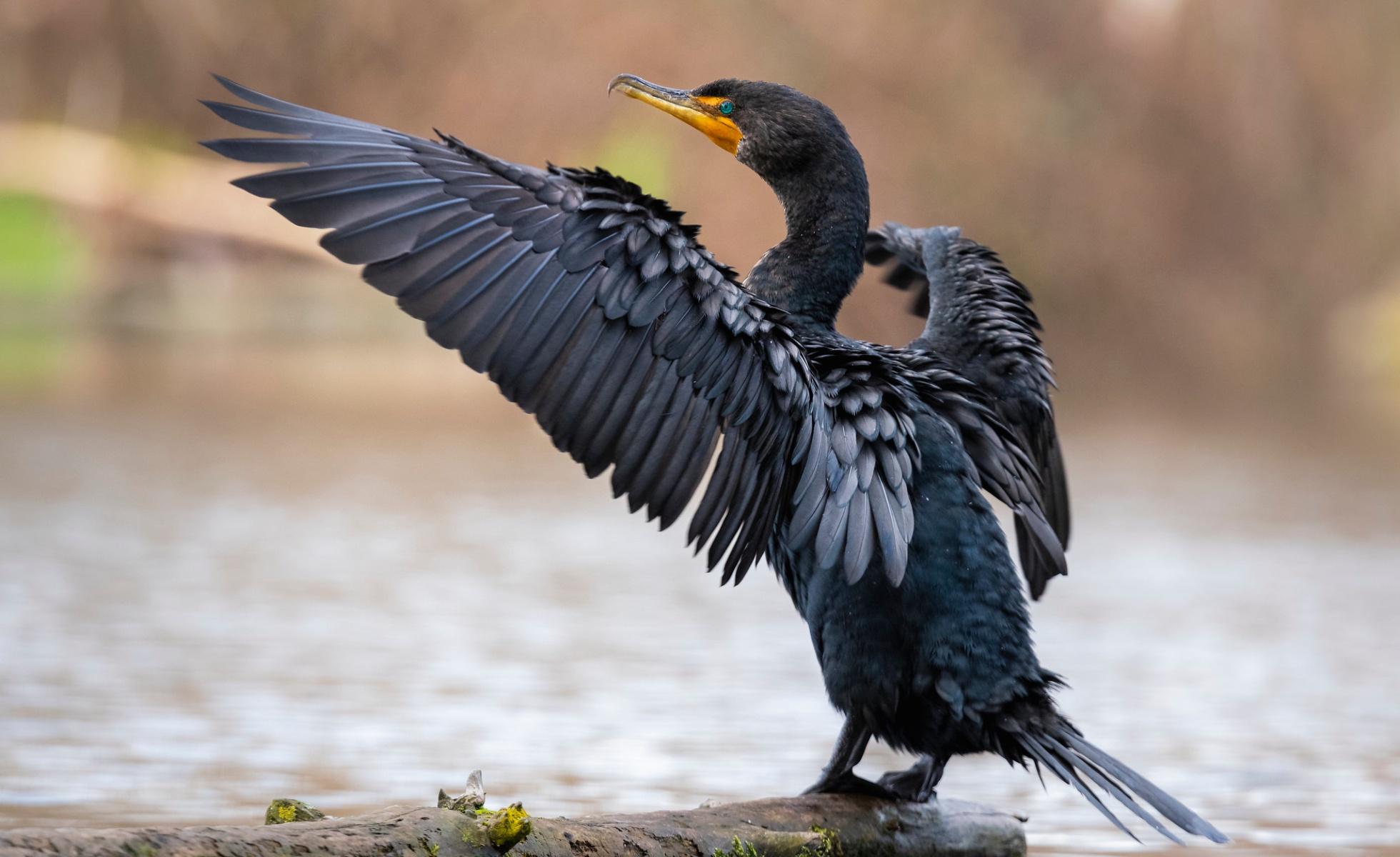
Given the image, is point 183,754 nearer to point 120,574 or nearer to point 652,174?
point 120,574

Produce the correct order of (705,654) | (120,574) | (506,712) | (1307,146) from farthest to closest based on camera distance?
1. (1307,146)
2. (120,574)
3. (705,654)
4. (506,712)

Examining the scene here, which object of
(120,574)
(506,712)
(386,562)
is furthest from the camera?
(386,562)

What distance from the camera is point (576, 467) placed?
1445 centimetres

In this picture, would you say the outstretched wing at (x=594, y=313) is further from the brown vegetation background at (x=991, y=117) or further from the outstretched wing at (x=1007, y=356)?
the brown vegetation background at (x=991, y=117)

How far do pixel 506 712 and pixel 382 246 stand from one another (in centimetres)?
349

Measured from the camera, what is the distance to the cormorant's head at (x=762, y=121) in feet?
15.3

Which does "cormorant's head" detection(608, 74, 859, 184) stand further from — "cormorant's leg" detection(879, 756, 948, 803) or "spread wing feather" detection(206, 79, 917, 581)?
"cormorant's leg" detection(879, 756, 948, 803)

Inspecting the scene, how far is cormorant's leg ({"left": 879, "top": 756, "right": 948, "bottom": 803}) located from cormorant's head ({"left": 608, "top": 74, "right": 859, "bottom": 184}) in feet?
5.10

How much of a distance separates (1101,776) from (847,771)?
2.19 feet

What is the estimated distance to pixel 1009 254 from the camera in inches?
1169

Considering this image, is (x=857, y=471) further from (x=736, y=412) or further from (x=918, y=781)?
(x=918, y=781)

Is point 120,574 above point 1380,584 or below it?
below

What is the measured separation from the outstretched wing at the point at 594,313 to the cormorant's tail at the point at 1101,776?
802mm

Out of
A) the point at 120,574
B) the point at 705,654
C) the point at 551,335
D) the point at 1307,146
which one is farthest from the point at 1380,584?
the point at 1307,146
